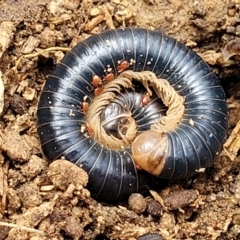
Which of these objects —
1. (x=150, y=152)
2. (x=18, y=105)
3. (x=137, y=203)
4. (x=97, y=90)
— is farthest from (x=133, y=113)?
(x=18, y=105)

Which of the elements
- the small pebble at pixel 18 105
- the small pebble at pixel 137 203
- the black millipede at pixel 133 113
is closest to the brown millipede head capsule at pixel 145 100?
the black millipede at pixel 133 113

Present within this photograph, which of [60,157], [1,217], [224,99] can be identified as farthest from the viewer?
[224,99]

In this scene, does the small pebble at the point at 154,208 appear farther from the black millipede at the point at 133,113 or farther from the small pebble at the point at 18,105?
the small pebble at the point at 18,105

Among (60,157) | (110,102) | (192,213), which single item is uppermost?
(110,102)

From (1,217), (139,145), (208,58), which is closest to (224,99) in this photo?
(208,58)

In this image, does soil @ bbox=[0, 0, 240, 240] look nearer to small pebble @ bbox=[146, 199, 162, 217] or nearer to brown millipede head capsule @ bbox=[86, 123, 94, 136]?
small pebble @ bbox=[146, 199, 162, 217]

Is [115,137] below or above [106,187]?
above

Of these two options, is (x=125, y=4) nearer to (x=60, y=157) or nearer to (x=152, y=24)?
(x=152, y=24)

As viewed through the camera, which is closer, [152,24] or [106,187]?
[106,187]
